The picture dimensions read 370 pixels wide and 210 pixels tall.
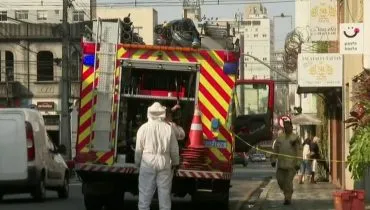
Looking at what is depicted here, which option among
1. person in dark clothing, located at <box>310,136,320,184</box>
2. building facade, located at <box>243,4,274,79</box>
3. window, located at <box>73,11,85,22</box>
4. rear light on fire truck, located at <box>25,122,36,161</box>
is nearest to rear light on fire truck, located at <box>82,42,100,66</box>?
rear light on fire truck, located at <box>25,122,36,161</box>

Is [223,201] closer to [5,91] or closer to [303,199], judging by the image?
[303,199]

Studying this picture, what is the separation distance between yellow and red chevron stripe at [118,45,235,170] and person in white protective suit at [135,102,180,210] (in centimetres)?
250

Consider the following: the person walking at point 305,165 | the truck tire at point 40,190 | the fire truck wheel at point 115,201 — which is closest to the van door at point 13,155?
the truck tire at point 40,190

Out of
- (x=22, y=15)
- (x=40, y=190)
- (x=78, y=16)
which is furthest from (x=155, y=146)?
(x=22, y=15)

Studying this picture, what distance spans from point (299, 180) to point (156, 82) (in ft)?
48.2

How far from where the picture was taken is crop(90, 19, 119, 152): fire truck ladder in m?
14.4

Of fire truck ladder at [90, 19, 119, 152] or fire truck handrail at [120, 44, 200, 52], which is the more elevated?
fire truck handrail at [120, 44, 200, 52]

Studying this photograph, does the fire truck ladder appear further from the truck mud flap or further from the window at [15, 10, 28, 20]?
the window at [15, 10, 28, 20]

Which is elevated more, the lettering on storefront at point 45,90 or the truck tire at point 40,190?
the lettering on storefront at point 45,90

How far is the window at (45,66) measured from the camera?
5216 cm

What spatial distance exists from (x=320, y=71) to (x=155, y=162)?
1000cm

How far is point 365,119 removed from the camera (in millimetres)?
12547

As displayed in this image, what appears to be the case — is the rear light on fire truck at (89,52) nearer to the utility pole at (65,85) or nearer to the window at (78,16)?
the utility pole at (65,85)

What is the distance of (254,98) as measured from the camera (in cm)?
1538
